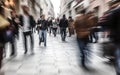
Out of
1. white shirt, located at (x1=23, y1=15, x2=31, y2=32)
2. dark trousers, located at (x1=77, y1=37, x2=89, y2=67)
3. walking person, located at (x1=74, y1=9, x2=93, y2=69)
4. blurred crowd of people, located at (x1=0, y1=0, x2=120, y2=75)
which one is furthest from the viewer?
white shirt, located at (x1=23, y1=15, x2=31, y2=32)

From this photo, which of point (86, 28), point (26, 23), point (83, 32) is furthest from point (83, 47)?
point (26, 23)

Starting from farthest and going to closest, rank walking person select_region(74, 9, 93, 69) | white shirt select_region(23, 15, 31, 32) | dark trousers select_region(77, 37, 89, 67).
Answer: white shirt select_region(23, 15, 31, 32) < dark trousers select_region(77, 37, 89, 67) < walking person select_region(74, 9, 93, 69)

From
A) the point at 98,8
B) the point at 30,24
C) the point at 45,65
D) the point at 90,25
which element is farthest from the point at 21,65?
the point at 98,8

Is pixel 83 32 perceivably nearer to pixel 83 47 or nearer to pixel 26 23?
pixel 83 47

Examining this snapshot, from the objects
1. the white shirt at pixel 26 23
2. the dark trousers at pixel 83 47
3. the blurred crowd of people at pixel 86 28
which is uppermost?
the white shirt at pixel 26 23

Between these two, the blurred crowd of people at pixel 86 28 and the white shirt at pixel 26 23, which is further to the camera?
the white shirt at pixel 26 23

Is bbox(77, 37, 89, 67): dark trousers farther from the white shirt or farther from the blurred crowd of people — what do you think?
the white shirt

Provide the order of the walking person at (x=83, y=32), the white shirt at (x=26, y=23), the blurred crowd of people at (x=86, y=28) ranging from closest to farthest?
the blurred crowd of people at (x=86, y=28) < the walking person at (x=83, y=32) < the white shirt at (x=26, y=23)

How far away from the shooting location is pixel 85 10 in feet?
32.3

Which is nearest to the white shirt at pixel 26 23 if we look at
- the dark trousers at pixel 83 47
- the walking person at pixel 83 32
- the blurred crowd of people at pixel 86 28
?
the blurred crowd of people at pixel 86 28

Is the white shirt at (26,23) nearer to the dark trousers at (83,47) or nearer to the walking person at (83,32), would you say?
the walking person at (83,32)

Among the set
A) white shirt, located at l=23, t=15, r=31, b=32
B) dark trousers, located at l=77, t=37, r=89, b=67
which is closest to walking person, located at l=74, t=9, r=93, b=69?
dark trousers, located at l=77, t=37, r=89, b=67

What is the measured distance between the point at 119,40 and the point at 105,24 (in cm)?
52

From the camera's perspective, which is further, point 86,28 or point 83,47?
point 83,47
